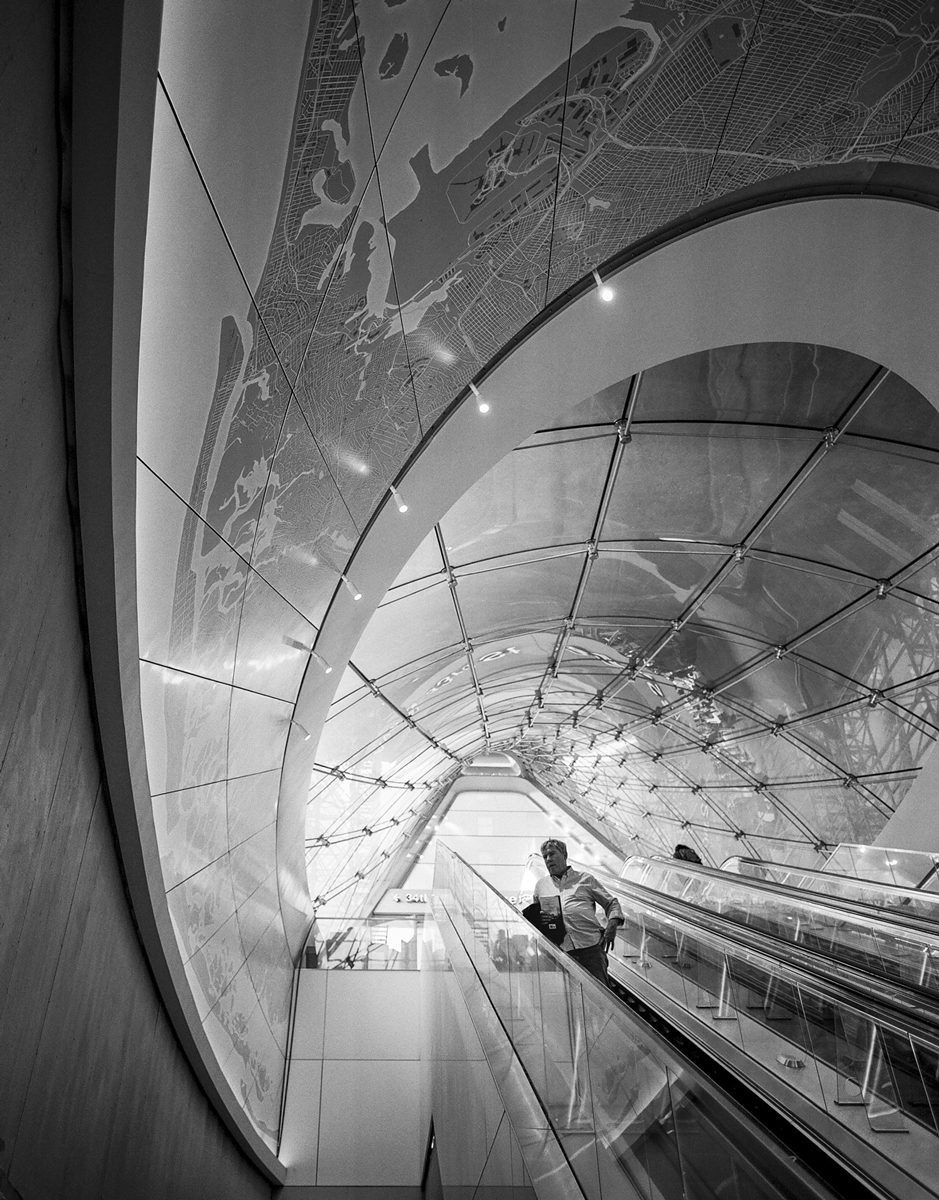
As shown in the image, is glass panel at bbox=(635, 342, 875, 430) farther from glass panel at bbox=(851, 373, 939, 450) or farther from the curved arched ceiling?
glass panel at bbox=(851, 373, 939, 450)

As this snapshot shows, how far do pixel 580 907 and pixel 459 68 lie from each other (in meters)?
7.79

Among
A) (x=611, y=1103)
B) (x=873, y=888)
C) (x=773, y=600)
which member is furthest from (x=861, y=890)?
(x=611, y=1103)

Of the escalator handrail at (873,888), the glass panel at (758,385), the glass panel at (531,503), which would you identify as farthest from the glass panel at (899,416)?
the escalator handrail at (873,888)

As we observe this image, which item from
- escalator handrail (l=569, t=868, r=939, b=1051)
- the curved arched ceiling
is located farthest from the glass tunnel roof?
escalator handrail (l=569, t=868, r=939, b=1051)

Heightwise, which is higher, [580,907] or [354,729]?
[354,729]

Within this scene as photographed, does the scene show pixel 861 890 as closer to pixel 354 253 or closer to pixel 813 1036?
pixel 813 1036

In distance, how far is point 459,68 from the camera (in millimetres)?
5195

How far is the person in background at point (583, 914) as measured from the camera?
846 cm

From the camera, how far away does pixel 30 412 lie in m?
3.24

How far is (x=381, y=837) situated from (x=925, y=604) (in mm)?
24221

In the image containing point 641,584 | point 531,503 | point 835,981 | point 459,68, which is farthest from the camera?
point 641,584

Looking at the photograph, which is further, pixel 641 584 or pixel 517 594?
pixel 641 584

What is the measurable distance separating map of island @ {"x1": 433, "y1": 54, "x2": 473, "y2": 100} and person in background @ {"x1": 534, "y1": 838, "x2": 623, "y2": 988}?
23.7 feet

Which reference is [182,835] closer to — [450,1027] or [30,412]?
[30,412]
